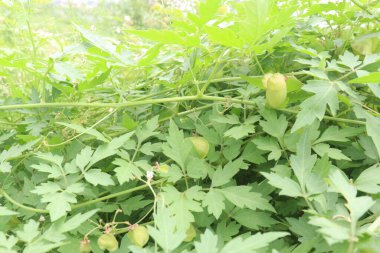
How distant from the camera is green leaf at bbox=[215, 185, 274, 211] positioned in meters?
0.70

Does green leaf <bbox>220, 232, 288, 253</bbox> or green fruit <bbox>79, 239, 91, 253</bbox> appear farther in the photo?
green fruit <bbox>79, 239, 91, 253</bbox>

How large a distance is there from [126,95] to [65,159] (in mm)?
244

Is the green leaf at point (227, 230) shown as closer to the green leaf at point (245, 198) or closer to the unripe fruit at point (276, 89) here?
the green leaf at point (245, 198)

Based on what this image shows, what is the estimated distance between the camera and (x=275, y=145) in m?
0.79

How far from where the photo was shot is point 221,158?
2.78 ft

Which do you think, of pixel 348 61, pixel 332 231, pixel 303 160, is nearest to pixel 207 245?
pixel 332 231

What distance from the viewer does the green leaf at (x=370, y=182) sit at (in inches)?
24.7

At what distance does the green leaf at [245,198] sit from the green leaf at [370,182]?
16cm

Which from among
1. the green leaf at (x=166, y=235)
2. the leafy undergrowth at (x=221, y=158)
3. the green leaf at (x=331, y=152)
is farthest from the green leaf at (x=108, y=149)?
the green leaf at (x=331, y=152)

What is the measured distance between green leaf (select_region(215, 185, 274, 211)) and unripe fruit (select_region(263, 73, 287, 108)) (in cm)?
19

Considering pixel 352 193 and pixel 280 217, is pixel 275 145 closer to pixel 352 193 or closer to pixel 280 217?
pixel 280 217

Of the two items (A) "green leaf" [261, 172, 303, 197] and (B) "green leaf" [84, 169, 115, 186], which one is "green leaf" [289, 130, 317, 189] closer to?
(A) "green leaf" [261, 172, 303, 197]

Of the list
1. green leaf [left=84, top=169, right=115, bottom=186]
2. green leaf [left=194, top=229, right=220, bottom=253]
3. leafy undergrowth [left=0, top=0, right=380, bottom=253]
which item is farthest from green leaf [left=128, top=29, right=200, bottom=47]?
green leaf [left=194, top=229, right=220, bottom=253]

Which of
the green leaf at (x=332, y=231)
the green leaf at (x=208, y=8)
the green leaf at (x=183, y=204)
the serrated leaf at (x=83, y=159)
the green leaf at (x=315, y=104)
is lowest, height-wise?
the green leaf at (x=183, y=204)
